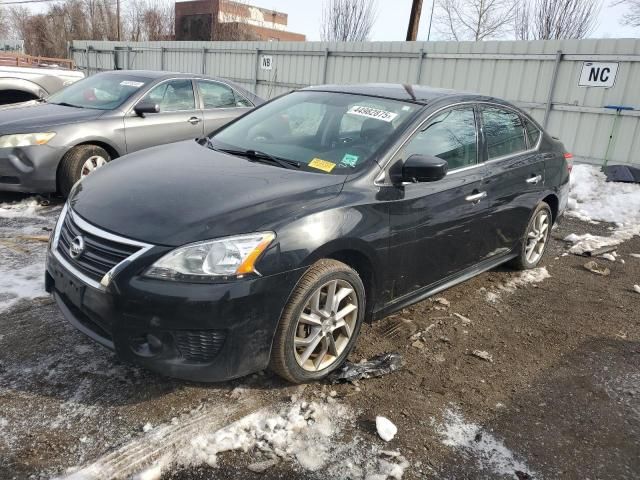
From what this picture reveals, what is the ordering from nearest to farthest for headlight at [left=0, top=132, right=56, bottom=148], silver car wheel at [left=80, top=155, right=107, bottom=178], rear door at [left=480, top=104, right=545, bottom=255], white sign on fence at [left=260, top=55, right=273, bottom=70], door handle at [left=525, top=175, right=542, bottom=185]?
rear door at [left=480, top=104, right=545, bottom=255], door handle at [left=525, top=175, right=542, bottom=185], headlight at [left=0, top=132, right=56, bottom=148], silver car wheel at [left=80, top=155, right=107, bottom=178], white sign on fence at [left=260, top=55, right=273, bottom=70]

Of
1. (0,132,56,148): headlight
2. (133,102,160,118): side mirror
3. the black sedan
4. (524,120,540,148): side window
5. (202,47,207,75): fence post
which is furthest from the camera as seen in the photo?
(202,47,207,75): fence post

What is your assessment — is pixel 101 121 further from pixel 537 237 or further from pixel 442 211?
pixel 537 237

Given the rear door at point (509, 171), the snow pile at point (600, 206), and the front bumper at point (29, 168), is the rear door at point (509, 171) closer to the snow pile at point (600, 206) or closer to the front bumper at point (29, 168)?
the snow pile at point (600, 206)

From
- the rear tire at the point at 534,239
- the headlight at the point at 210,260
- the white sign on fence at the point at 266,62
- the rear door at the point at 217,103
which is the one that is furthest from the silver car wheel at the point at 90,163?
the white sign on fence at the point at 266,62

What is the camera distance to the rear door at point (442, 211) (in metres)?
3.28

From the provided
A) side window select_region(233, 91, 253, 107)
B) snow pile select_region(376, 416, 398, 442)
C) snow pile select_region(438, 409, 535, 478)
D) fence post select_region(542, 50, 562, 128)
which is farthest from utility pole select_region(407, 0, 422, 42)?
snow pile select_region(376, 416, 398, 442)

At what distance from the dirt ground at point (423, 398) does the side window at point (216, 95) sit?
428 centimetres

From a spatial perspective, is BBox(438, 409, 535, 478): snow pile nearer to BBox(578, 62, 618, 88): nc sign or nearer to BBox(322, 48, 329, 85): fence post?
BBox(578, 62, 618, 88): nc sign

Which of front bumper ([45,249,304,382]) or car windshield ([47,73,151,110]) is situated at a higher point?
car windshield ([47,73,151,110])

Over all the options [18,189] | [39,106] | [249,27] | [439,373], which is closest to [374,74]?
[39,106]

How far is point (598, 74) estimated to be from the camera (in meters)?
9.85

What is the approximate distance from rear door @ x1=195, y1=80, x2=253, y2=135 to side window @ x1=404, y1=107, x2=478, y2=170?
13.5 feet

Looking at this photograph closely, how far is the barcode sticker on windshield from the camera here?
351 cm

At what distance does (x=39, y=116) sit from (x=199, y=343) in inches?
185
